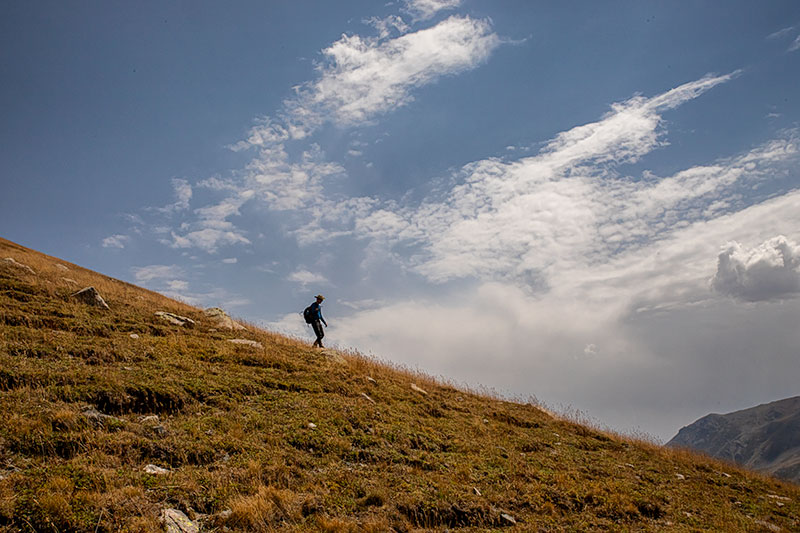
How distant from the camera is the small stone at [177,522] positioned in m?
5.41

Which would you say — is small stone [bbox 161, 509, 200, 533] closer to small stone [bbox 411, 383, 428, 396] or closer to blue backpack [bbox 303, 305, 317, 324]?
small stone [bbox 411, 383, 428, 396]

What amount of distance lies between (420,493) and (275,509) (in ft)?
8.19

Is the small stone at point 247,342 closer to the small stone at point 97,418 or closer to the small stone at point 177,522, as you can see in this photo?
the small stone at point 97,418

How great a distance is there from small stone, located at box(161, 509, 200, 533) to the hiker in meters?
14.2

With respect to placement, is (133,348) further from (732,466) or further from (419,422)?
(732,466)

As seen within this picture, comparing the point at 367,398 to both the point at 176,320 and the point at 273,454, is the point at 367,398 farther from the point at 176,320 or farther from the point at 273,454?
the point at 176,320

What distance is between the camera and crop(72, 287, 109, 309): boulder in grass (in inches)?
616

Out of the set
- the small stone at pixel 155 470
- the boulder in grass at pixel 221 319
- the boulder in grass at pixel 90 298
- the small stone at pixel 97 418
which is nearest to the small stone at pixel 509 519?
the small stone at pixel 155 470

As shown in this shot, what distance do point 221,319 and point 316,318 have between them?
3.98 meters

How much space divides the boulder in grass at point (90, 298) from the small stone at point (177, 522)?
40.7 ft

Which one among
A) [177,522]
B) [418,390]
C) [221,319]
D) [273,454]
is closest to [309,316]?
[221,319]

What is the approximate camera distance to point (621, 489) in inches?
399

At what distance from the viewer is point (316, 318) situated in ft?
65.7

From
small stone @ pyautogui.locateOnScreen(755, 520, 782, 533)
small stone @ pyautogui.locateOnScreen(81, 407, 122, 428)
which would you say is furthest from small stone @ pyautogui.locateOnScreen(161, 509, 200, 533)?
small stone @ pyautogui.locateOnScreen(755, 520, 782, 533)
